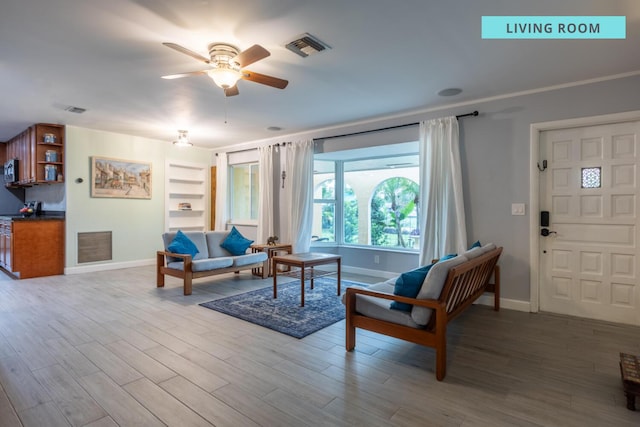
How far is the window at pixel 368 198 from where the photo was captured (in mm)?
5859

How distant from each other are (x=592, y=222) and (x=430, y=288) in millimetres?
2494

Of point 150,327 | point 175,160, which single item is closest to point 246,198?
point 175,160

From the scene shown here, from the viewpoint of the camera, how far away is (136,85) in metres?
3.73

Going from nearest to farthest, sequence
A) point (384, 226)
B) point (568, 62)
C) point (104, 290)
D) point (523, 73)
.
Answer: point (568, 62) → point (523, 73) → point (104, 290) → point (384, 226)

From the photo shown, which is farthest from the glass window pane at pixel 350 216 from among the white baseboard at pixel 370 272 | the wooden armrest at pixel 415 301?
the wooden armrest at pixel 415 301

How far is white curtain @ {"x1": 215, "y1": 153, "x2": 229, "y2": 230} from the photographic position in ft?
23.9

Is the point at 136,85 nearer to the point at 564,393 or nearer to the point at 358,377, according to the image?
the point at 358,377

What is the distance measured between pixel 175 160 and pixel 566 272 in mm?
6975

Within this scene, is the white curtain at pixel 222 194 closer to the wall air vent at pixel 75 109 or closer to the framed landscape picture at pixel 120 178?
the framed landscape picture at pixel 120 178

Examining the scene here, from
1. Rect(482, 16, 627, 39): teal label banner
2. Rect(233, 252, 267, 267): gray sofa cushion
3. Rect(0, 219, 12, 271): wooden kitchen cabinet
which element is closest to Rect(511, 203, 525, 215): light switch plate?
Rect(482, 16, 627, 39): teal label banner

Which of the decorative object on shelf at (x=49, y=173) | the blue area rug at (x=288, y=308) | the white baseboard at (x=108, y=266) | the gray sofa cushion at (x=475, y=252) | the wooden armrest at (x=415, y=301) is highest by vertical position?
the decorative object on shelf at (x=49, y=173)

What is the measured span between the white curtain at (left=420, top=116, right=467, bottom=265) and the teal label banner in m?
1.68

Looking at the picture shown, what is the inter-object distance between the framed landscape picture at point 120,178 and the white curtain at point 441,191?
5.30m

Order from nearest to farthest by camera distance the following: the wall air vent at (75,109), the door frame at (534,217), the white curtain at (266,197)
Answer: the door frame at (534,217) < the wall air vent at (75,109) < the white curtain at (266,197)
